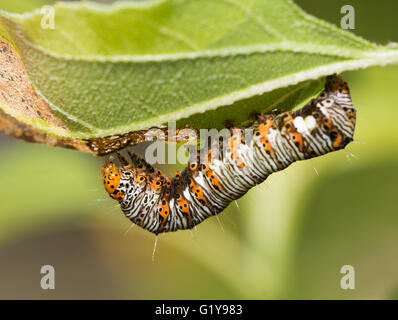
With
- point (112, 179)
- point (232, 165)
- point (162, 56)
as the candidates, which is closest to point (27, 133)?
point (112, 179)

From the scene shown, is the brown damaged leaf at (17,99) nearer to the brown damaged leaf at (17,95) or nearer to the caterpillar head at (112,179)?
the brown damaged leaf at (17,95)

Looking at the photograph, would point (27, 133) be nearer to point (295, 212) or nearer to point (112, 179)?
point (112, 179)

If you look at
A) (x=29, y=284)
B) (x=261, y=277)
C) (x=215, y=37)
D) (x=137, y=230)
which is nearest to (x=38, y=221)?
(x=137, y=230)

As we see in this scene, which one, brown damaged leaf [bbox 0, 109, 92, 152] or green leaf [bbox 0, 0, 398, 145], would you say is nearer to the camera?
green leaf [bbox 0, 0, 398, 145]

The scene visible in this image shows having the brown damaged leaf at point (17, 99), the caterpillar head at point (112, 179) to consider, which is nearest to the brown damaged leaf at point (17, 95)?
the brown damaged leaf at point (17, 99)

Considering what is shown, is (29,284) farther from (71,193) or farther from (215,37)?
(215,37)

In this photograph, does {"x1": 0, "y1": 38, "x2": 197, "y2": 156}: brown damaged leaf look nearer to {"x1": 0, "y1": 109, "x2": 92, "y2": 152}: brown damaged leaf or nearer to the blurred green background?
{"x1": 0, "y1": 109, "x2": 92, "y2": 152}: brown damaged leaf

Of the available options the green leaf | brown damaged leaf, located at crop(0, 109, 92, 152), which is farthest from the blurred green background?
the green leaf
